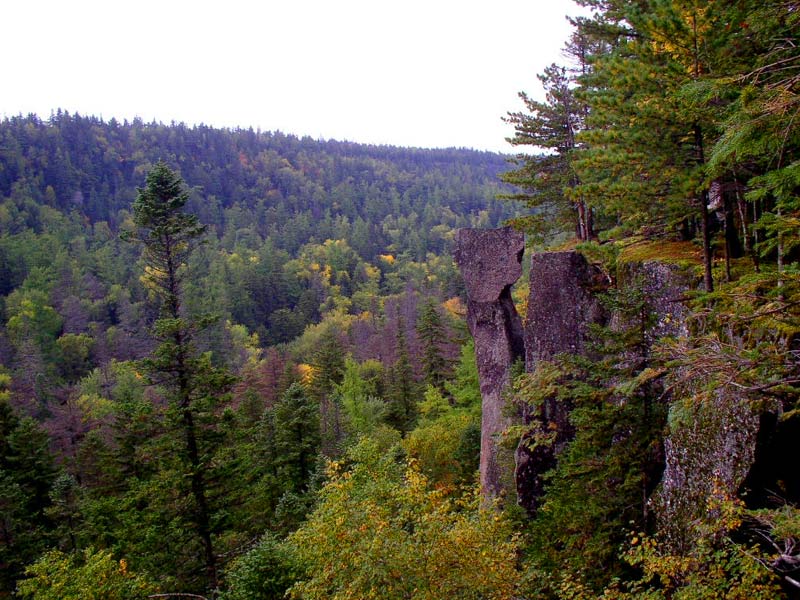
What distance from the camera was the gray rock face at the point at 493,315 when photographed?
15750 millimetres

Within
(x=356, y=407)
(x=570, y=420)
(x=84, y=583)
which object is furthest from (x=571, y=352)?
(x=356, y=407)

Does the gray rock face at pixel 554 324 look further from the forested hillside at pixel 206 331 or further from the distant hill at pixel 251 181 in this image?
the distant hill at pixel 251 181

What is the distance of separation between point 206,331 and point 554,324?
158 ft

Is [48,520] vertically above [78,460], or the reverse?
[78,460]

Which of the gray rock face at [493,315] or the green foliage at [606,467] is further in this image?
the gray rock face at [493,315]

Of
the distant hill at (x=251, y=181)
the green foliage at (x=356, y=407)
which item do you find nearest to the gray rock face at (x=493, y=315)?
the green foliage at (x=356, y=407)

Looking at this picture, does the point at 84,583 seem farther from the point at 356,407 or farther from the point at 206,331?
the point at 206,331

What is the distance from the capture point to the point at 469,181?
170750 millimetres

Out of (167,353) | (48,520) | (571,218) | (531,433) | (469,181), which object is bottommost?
(48,520)

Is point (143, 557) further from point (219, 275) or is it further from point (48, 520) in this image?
point (219, 275)

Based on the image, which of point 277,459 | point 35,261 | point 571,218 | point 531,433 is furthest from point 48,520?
point 35,261

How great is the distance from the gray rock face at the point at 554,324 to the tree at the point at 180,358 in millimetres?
8293

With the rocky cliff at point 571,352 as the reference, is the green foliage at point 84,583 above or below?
below

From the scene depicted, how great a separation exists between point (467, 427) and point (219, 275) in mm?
70077
